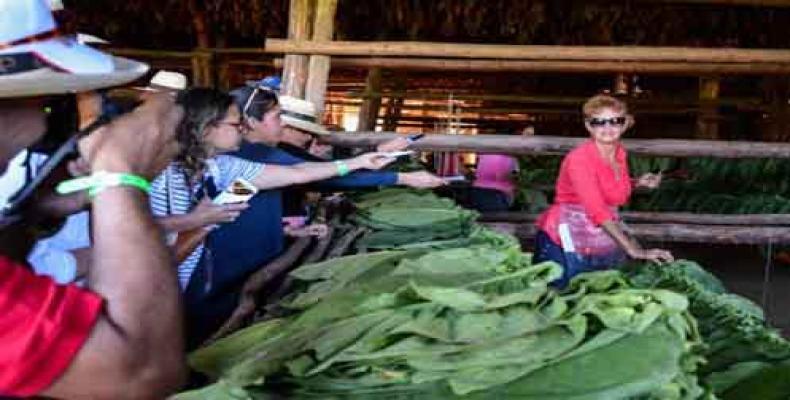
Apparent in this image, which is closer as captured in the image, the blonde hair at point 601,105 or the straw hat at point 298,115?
the blonde hair at point 601,105

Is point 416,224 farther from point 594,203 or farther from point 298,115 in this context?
point 298,115

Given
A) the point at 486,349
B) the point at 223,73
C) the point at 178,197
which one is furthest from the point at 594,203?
the point at 223,73

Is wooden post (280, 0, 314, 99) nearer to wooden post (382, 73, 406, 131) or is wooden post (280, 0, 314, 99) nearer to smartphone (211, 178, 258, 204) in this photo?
smartphone (211, 178, 258, 204)

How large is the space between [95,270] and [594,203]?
9.55ft

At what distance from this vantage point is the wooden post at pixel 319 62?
4816 mm

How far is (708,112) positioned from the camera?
A: 8.68 m

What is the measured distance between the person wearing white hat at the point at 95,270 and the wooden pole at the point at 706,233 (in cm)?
413

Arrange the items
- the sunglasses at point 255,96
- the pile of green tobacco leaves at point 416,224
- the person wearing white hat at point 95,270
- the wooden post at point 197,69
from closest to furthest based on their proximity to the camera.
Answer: the person wearing white hat at point 95,270 < the pile of green tobacco leaves at point 416,224 < the sunglasses at point 255,96 < the wooden post at point 197,69

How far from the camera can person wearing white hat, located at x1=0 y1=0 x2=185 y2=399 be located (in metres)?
0.98

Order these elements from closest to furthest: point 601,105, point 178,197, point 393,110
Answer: point 178,197 < point 601,105 < point 393,110

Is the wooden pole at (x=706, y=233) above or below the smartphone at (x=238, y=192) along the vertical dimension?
below

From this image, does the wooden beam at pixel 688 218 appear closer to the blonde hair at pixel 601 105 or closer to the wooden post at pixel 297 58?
the wooden post at pixel 297 58

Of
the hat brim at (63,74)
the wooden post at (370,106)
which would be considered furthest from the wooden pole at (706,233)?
the hat brim at (63,74)

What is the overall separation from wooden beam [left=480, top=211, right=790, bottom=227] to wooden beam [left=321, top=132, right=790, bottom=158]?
2.57 feet
